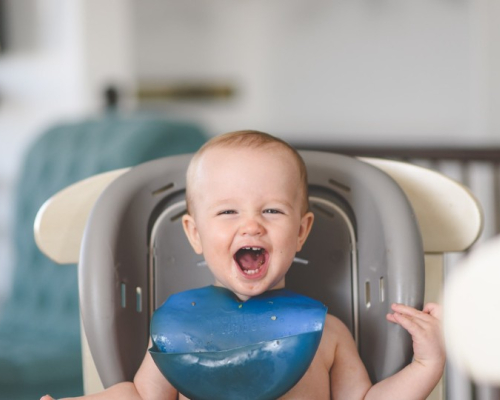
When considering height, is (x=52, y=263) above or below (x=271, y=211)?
below

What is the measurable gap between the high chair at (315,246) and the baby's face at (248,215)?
0.14 m

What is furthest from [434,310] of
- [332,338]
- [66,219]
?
[66,219]

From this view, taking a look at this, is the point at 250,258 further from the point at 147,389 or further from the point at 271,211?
the point at 147,389

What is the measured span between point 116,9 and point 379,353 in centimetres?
213

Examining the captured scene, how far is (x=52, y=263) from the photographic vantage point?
2080 millimetres

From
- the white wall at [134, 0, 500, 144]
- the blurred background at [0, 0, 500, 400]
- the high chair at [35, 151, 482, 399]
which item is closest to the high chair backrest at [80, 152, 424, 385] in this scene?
the high chair at [35, 151, 482, 399]

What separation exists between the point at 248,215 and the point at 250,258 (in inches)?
2.0

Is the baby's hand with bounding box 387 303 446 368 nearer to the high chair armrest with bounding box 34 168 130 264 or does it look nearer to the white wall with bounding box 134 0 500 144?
the high chair armrest with bounding box 34 168 130 264

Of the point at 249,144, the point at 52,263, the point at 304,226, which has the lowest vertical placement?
the point at 52,263

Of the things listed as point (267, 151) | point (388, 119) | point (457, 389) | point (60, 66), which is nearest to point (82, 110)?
point (60, 66)

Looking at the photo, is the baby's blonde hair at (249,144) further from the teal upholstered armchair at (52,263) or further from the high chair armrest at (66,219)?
the teal upholstered armchair at (52,263)

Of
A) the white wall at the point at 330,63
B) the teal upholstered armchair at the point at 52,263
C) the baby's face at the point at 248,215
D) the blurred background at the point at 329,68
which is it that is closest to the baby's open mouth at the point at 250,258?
the baby's face at the point at 248,215

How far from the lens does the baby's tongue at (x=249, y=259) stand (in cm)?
90

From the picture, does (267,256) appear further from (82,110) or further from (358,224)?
→ (82,110)
